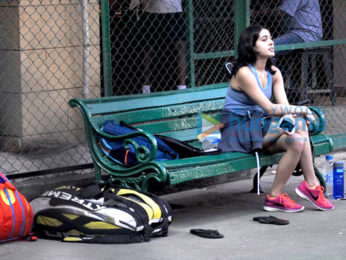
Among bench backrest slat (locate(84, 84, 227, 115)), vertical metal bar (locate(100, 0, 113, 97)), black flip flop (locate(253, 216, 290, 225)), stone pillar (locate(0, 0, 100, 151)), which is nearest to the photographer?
black flip flop (locate(253, 216, 290, 225))

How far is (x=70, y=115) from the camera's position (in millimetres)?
7375

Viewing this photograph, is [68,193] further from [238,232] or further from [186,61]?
[186,61]

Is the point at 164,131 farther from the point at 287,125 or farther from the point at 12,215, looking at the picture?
the point at 12,215

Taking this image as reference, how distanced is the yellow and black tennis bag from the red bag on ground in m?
0.14

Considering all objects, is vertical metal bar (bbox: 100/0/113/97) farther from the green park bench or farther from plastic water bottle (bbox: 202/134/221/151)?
plastic water bottle (bbox: 202/134/221/151)

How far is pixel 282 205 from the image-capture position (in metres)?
6.30

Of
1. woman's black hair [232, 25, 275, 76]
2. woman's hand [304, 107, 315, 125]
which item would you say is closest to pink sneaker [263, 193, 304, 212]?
woman's hand [304, 107, 315, 125]

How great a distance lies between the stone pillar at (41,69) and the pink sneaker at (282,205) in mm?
1907

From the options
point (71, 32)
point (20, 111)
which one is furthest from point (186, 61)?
point (20, 111)

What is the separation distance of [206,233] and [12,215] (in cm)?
131

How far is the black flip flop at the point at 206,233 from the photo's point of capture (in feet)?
18.3

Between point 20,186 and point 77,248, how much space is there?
3.95 ft

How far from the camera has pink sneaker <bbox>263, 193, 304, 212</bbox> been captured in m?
6.30

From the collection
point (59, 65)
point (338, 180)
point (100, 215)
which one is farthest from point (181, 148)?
point (59, 65)
